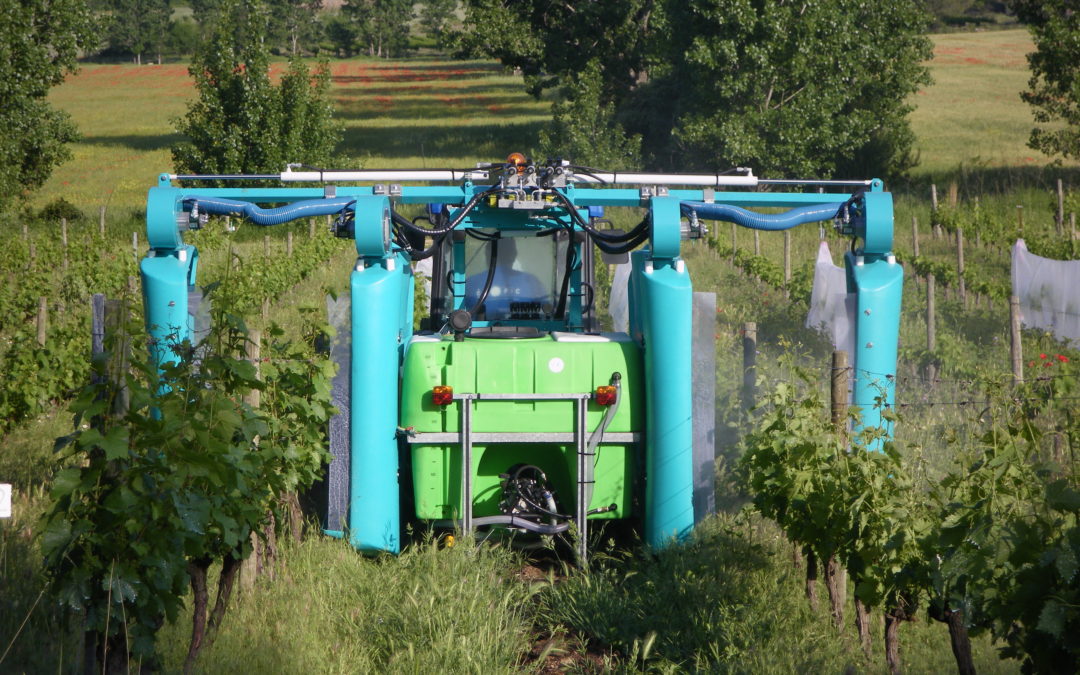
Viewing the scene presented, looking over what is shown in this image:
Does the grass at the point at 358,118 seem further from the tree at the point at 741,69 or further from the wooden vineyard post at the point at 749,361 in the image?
the wooden vineyard post at the point at 749,361

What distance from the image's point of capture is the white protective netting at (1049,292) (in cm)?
1381

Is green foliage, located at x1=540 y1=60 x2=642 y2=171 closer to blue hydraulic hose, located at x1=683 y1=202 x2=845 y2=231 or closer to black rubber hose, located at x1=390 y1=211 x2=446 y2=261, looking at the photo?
black rubber hose, located at x1=390 y1=211 x2=446 y2=261

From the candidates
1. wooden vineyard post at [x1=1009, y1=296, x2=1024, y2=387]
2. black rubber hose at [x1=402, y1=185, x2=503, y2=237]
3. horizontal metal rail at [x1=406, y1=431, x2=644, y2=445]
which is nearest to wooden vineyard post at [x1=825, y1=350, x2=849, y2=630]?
horizontal metal rail at [x1=406, y1=431, x2=644, y2=445]

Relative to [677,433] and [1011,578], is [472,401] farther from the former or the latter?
[1011,578]

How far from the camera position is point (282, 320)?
17.0m

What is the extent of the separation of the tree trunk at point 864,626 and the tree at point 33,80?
1091 inches

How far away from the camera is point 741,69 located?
109 ft

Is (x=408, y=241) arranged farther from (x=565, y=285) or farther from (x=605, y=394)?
(x=605, y=394)

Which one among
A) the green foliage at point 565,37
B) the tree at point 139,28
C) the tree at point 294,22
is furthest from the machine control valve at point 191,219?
the tree at point 139,28

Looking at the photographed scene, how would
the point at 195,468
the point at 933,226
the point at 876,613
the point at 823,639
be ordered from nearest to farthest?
the point at 195,468, the point at 823,639, the point at 876,613, the point at 933,226

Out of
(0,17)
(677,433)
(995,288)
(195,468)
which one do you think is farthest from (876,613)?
(0,17)

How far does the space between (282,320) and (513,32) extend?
26747 mm

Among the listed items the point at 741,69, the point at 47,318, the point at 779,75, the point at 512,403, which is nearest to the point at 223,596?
the point at 512,403

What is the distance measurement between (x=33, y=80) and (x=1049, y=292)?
90.1 ft
